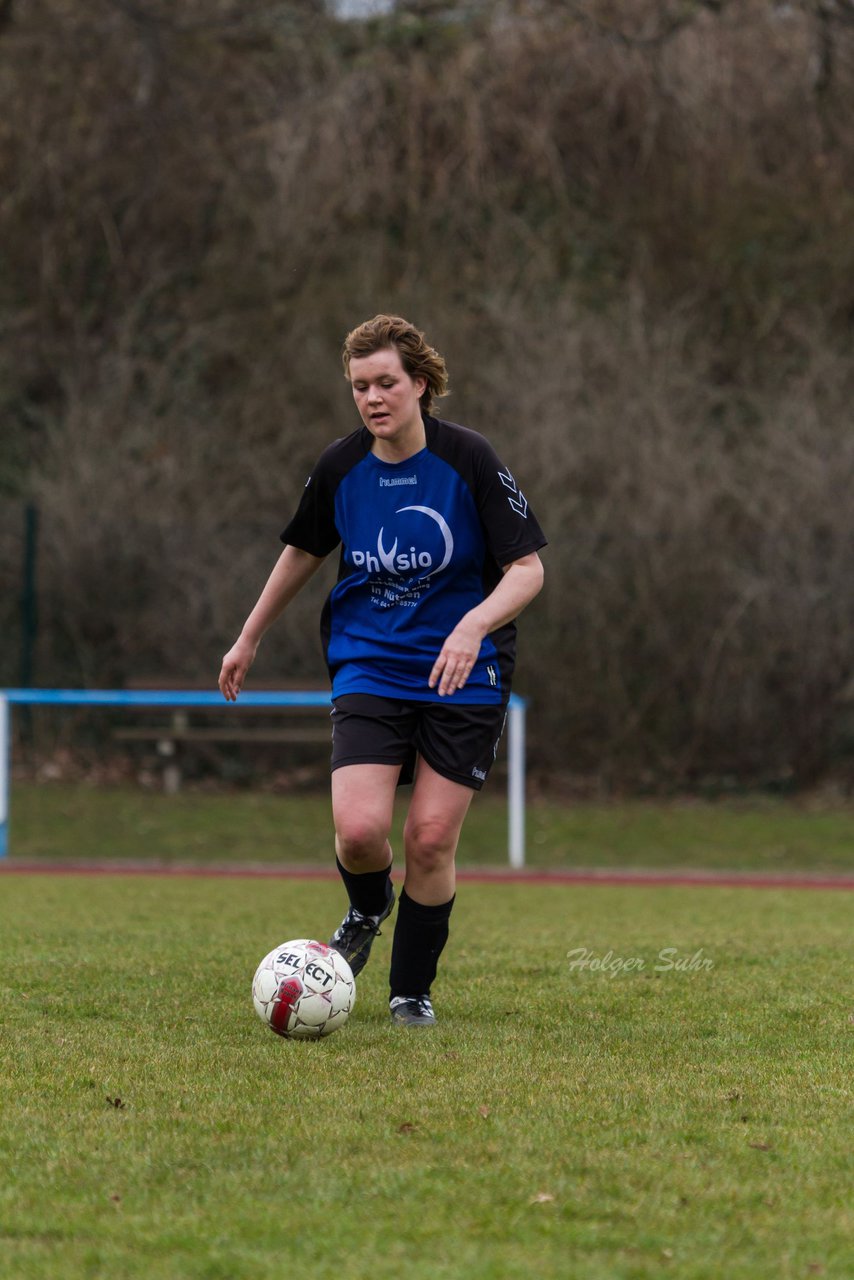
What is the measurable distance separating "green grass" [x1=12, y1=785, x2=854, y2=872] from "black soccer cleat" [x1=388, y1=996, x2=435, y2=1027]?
8193mm

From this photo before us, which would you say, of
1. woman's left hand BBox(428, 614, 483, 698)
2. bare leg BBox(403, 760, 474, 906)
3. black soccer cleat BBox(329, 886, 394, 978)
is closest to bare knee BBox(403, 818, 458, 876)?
bare leg BBox(403, 760, 474, 906)

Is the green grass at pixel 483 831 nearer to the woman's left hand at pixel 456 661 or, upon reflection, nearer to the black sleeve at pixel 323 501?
the black sleeve at pixel 323 501

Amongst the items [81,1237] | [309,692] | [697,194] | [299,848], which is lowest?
[299,848]

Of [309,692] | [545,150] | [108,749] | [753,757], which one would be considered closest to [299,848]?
[309,692]

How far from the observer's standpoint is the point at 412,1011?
17.5 ft

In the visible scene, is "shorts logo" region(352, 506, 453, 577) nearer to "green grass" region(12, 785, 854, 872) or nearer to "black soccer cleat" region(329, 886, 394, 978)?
"black soccer cleat" region(329, 886, 394, 978)

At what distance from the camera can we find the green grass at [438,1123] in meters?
3.02

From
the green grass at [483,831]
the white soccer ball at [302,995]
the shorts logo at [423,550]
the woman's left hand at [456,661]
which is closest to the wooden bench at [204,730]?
the green grass at [483,831]

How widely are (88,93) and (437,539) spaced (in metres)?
17.4

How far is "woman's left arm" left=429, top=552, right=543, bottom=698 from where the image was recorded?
4938 millimetres

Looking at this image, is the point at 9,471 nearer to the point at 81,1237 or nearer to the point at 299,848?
the point at 299,848

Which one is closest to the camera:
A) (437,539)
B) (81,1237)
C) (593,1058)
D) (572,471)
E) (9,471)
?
(81,1237)

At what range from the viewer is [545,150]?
69.2 feet

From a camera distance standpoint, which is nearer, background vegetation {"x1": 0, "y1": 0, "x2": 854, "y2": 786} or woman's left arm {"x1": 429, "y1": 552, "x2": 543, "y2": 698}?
woman's left arm {"x1": 429, "y1": 552, "x2": 543, "y2": 698}
